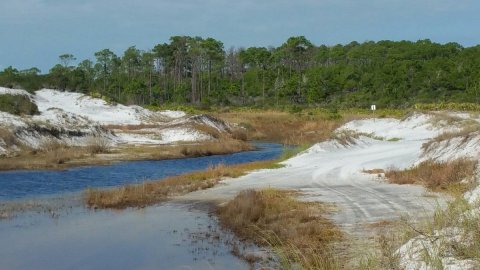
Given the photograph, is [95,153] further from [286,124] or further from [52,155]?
[286,124]

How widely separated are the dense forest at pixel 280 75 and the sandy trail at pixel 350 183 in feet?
146

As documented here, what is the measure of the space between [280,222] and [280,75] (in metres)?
108

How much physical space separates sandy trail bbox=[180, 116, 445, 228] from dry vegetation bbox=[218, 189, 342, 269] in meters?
0.90

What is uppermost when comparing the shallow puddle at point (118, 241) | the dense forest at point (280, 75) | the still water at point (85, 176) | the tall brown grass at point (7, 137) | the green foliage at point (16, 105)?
the dense forest at point (280, 75)

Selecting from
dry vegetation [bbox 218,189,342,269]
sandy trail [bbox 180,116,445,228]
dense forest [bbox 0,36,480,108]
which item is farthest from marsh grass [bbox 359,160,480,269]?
dense forest [bbox 0,36,480,108]

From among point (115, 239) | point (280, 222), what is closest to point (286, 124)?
point (280, 222)

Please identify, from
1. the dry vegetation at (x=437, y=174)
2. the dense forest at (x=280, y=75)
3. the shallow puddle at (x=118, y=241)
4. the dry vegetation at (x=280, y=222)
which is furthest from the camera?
the dense forest at (x=280, y=75)

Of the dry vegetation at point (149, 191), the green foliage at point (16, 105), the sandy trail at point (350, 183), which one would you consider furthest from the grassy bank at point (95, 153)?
the sandy trail at point (350, 183)

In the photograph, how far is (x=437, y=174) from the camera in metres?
22.7

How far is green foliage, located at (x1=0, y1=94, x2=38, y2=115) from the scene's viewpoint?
1949 inches

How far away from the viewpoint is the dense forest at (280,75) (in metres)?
93.8

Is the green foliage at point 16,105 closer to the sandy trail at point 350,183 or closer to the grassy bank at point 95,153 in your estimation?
the grassy bank at point 95,153

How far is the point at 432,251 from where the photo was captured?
8.40 meters

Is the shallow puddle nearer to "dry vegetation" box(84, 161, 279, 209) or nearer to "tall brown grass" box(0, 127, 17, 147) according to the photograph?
"dry vegetation" box(84, 161, 279, 209)
